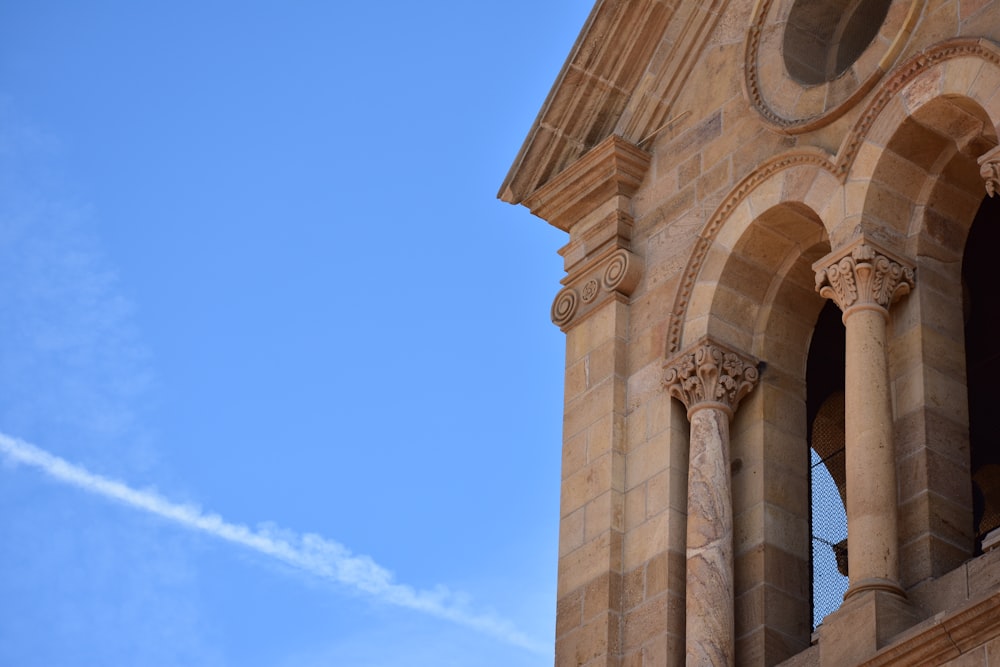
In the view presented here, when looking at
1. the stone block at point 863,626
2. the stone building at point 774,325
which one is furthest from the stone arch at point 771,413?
the stone block at point 863,626

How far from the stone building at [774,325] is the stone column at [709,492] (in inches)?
0.9

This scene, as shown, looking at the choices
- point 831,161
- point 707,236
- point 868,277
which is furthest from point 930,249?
point 707,236

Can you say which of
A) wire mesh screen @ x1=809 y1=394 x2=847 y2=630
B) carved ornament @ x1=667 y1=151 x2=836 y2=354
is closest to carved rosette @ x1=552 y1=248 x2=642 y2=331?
carved ornament @ x1=667 y1=151 x2=836 y2=354

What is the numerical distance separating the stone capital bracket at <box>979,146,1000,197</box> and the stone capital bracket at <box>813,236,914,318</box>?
1115 mm

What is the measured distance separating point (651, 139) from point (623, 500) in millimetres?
3828

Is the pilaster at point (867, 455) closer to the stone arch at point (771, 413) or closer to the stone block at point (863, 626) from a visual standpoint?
the stone block at point (863, 626)

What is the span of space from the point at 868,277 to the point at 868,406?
117 cm

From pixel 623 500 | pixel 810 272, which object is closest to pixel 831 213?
pixel 810 272

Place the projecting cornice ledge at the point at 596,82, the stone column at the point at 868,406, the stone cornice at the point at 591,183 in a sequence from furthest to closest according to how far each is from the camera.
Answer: the projecting cornice ledge at the point at 596,82 → the stone cornice at the point at 591,183 → the stone column at the point at 868,406

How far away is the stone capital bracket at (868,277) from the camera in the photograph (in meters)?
18.1

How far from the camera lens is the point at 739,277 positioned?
2017 cm

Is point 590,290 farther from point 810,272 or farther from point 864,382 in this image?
point 864,382

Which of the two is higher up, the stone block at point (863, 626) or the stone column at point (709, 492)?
the stone column at point (709, 492)

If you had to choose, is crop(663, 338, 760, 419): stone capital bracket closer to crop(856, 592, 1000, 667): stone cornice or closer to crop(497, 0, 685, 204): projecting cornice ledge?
crop(497, 0, 685, 204): projecting cornice ledge
